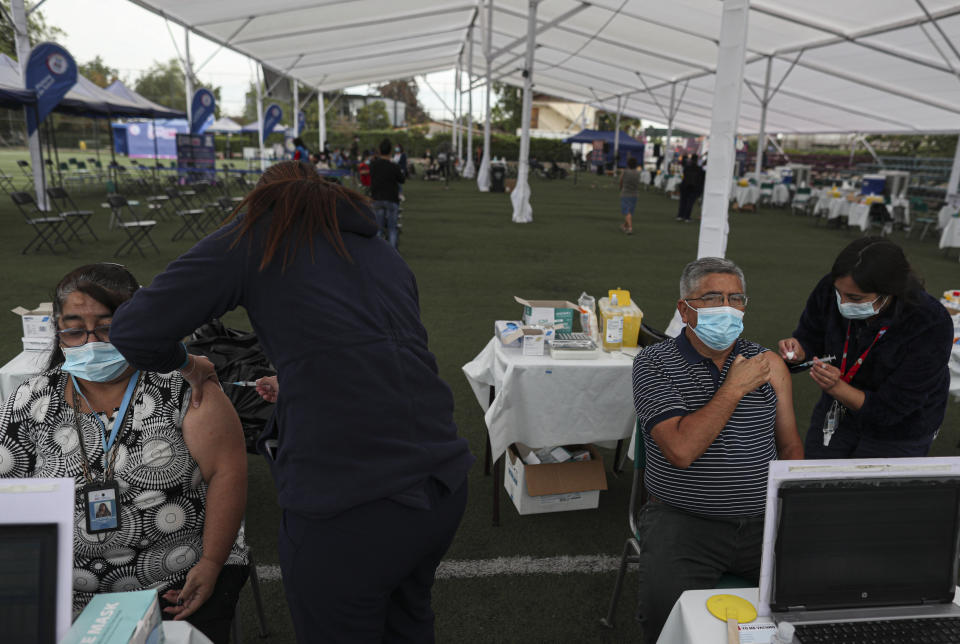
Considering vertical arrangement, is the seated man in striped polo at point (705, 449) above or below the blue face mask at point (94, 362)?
below

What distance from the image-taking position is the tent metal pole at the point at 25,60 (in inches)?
443

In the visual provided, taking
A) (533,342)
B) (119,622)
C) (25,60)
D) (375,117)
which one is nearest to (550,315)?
(533,342)

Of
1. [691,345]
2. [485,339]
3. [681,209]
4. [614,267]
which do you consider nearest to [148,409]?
[691,345]

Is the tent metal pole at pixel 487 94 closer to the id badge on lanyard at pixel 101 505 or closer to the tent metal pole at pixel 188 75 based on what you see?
A: the tent metal pole at pixel 188 75

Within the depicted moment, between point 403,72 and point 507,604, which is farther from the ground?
point 403,72

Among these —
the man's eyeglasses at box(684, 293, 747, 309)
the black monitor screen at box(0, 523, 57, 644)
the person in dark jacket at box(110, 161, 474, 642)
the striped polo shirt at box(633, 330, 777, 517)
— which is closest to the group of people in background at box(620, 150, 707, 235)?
the man's eyeglasses at box(684, 293, 747, 309)

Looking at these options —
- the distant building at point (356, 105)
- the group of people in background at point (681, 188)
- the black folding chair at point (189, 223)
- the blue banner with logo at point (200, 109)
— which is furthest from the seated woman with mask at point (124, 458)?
the distant building at point (356, 105)

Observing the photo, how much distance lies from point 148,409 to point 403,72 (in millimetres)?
27956

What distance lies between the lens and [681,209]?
15852 millimetres

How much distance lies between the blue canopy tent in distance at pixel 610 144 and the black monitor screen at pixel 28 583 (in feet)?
88.2

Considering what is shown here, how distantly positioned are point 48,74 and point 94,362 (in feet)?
41.4

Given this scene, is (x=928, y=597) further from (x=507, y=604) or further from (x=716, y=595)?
(x=507, y=604)

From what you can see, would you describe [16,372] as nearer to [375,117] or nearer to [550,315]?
[550,315]

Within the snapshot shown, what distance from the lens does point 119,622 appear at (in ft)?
3.38
